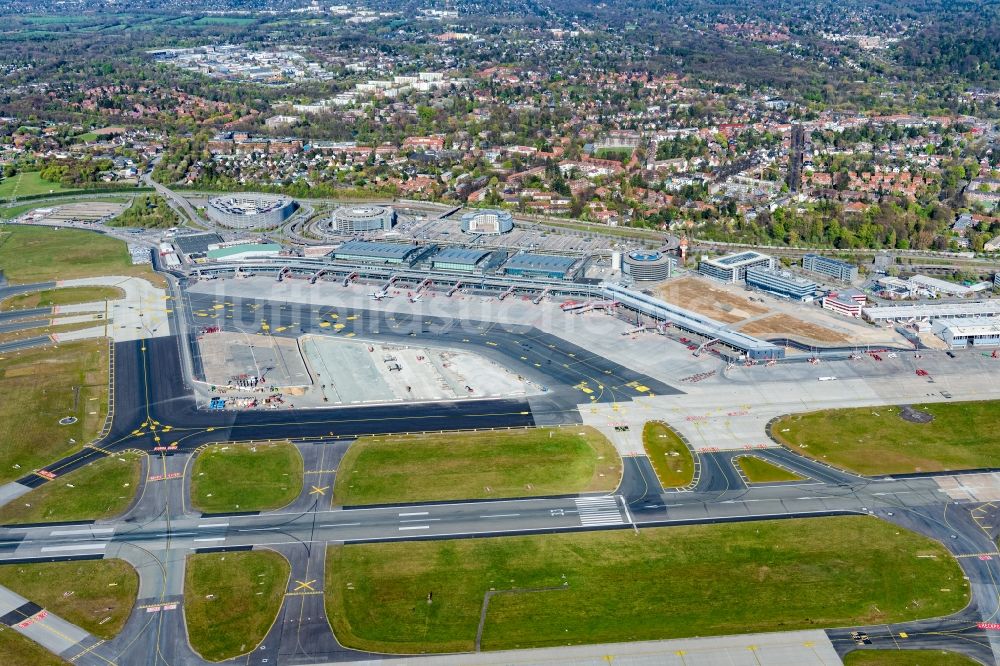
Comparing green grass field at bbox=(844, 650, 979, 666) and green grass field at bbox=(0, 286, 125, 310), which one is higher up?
green grass field at bbox=(844, 650, 979, 666)


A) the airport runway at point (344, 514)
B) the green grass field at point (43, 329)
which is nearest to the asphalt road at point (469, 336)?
the airport runway at point (344, 514)

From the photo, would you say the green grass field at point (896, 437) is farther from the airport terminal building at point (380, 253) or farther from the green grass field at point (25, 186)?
the green grass field at point (25, 186)

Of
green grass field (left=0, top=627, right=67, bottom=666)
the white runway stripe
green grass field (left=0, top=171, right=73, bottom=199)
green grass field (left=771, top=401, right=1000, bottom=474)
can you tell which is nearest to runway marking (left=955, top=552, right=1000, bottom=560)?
green grass field (left=771, top=401, right=1000, bottom=474)

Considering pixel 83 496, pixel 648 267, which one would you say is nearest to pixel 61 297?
pixel 83 496

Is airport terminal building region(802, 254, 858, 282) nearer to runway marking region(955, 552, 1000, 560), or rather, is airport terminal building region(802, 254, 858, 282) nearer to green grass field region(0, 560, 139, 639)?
runway marking region(955, 552, 1000, 560)

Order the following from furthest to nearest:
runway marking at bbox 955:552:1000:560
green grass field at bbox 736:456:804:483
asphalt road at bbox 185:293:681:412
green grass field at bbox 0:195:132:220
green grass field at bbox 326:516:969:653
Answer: green grass field at bbox 0:195:132:220 < asphalt road at bbox 185:293:681:412 < green grass field at bbox 736:456:804:483 < runway marking at bbox 955:552:1000:560 < green grass field at bbox 326:516:969:653

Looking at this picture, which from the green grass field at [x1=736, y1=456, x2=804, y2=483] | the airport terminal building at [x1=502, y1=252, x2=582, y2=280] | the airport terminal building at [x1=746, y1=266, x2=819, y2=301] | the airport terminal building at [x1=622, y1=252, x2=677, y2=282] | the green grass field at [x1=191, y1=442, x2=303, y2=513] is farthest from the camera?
the airport terminal building at [x1=502, y1=252, x2=582, y2=280]

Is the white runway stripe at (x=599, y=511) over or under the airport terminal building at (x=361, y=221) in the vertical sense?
under
